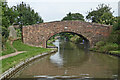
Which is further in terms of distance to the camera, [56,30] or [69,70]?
[56,30]

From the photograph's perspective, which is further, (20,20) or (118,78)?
(20,20)

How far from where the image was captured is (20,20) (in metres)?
51.2

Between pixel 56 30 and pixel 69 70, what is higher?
pixel 56 30

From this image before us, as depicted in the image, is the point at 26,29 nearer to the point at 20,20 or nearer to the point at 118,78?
the point at 20,20

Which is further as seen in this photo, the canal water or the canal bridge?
the canal bridge

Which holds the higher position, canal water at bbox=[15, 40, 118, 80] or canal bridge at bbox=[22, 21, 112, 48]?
canal bridge at bbox=[22, 21, 112, 48]

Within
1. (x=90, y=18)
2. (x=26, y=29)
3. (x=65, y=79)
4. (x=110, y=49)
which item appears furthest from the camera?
(x=90, y=18)

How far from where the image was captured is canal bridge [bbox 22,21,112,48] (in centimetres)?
3491

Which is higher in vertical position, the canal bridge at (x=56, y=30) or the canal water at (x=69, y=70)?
the canal bridge at (x=56, y=30)

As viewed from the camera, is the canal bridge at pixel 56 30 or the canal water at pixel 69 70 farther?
the canal bridge at pixel 56 30

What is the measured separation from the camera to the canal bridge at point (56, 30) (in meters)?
34.9

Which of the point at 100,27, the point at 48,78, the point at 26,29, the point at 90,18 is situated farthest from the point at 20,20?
the point at 48,78

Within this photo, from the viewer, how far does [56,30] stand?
35.1m

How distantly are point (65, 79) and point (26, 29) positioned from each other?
24.6 m
